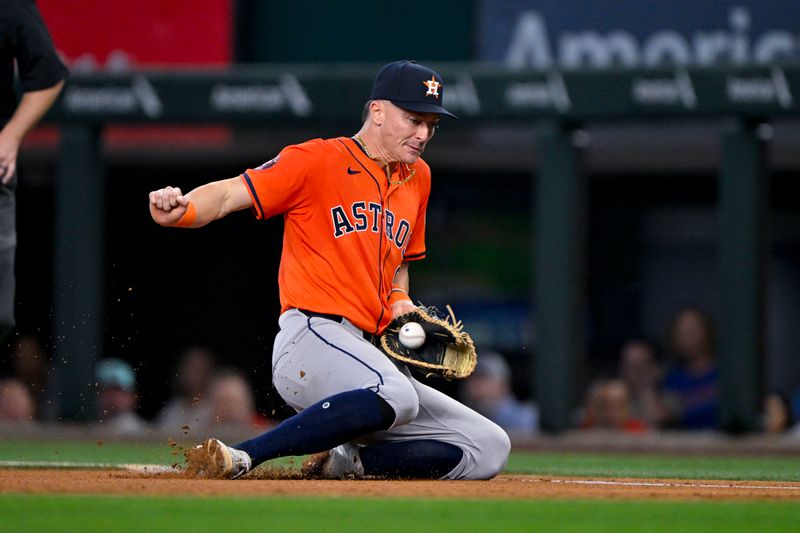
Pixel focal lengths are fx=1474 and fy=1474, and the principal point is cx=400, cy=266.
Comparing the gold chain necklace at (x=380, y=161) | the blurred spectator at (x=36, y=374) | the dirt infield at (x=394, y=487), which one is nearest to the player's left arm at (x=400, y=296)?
the gold chain necklace at (x=380, y=161)

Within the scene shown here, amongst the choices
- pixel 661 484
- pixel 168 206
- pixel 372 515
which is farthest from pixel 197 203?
pixel 661 484

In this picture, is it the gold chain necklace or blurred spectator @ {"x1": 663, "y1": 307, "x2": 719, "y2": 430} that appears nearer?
the gold chain necklace

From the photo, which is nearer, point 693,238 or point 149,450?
point 149,450

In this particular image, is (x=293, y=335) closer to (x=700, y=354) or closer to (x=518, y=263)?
(x=700, y=354)

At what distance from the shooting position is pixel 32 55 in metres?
5.35

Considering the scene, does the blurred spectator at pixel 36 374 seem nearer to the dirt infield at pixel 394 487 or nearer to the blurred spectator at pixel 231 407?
the blurred spectator at pixel 231 407

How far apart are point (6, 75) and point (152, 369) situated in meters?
6.72

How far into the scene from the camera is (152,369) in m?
11.9

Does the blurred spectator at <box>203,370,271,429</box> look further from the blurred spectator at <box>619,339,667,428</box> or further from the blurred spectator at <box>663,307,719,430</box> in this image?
the blurred spectator at <box>663,307,719,430</box>

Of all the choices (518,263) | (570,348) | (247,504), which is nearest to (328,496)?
(247,504)

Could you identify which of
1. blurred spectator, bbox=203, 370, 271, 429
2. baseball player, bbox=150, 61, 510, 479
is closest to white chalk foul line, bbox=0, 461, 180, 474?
baseball player, bbox=150, 61, 510, 479

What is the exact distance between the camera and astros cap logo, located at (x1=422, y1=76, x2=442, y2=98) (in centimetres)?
525

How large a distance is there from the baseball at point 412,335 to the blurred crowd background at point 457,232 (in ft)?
12.2

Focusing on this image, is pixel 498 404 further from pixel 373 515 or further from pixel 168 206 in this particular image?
pixel 373 515
